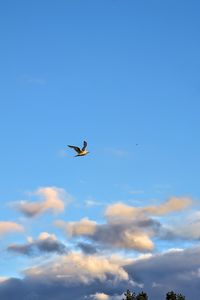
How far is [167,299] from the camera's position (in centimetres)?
15212

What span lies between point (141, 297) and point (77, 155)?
78.8 m

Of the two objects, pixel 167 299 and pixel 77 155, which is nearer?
pixel 77 155

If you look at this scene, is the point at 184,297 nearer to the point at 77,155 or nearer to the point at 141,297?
the point at 141,297

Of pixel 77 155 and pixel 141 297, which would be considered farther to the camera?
pixel 141 297

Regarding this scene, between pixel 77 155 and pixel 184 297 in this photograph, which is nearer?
pixel 77 155

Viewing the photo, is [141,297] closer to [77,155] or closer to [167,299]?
[167,299]

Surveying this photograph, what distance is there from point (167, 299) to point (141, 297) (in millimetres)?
7315

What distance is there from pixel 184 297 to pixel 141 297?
12.3 meters

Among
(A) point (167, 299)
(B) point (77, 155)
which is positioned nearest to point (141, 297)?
(A) point (167, 299)

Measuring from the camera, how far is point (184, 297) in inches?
6048

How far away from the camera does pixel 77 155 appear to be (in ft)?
276

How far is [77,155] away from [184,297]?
8443 cm

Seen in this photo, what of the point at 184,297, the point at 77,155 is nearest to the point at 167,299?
the point at 184,297
